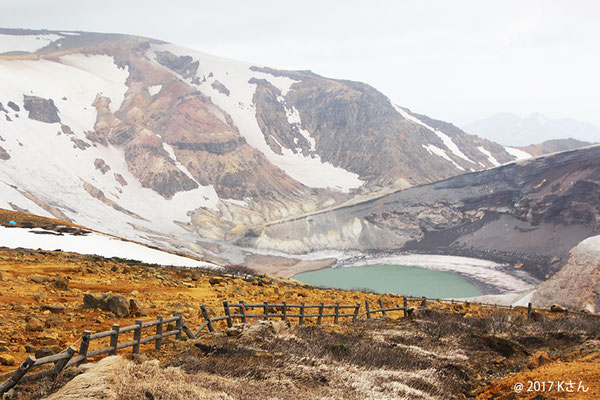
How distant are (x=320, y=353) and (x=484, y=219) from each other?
88595 mm

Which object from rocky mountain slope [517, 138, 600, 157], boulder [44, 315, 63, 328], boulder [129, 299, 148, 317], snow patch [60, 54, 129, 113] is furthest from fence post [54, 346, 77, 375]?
rocky mountain slope [517, 138, 600, 157]

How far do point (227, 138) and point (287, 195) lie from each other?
25563mm

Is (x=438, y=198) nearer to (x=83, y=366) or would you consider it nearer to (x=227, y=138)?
(x=227, y=138)

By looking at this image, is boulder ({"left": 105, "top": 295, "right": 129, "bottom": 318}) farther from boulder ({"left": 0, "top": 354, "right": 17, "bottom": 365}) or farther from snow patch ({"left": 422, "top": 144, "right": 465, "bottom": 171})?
snow patch ({"left": 422, "top": 144, "right": 465, "bottom": 171})

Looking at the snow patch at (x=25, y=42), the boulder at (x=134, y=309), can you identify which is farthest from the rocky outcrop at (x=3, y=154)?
the snow patch at (x=25, y=42)

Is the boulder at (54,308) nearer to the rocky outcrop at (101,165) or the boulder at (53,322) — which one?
the boulder at (53,322)

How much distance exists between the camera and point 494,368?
11.7 meters

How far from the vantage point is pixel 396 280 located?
67.2 m

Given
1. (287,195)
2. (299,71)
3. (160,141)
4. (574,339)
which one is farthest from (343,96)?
(574,339)

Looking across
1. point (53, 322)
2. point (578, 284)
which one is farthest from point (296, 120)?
point (53, 322)

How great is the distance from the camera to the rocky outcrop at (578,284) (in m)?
35.0

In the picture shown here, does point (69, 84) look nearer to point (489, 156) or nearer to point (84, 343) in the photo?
point (489, 156)

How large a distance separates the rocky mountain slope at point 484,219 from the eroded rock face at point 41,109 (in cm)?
6164

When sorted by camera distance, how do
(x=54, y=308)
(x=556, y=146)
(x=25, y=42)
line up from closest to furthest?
(x=54, y=308)
(x=556, y=146)
(x=25, y=42)
